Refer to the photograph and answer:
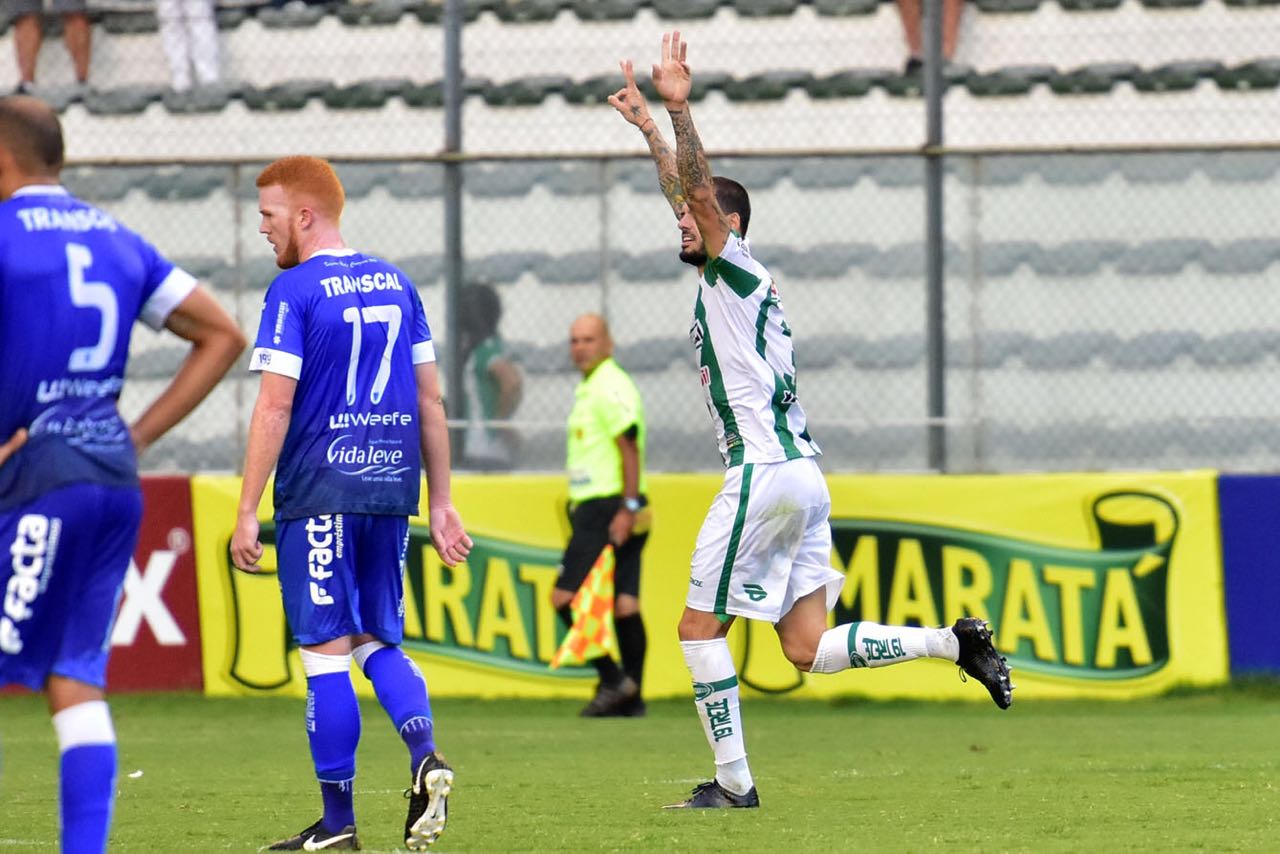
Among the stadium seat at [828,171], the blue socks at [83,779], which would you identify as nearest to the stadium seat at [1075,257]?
the stadium seat at [828,171]

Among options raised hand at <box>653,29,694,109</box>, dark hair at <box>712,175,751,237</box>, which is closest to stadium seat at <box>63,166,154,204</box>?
dark hair at <box>712,175,751,237</box>

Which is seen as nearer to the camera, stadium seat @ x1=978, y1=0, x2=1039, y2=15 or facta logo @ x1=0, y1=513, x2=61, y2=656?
facta logo @ x1=0, y1=513, x2=61, y2=656

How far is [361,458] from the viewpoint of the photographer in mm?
6465

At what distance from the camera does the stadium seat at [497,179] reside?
1275 cm

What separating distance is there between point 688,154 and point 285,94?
7.94m

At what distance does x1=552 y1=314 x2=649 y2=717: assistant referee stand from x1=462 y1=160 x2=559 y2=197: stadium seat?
1.24 metres

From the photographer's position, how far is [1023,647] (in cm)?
1191

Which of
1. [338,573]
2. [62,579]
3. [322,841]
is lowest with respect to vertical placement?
[322,841]

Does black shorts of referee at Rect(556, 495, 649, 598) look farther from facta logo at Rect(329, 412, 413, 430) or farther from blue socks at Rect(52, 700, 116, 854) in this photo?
blue socks at Rect(52, 700, 116, 854)

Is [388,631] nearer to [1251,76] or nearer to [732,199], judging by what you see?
[732,199]

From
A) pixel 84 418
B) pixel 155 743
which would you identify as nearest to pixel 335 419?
pixel 84 418

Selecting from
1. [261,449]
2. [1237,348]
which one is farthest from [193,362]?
[1237,348]

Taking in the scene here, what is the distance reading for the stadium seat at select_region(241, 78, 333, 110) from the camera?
14.5 metres

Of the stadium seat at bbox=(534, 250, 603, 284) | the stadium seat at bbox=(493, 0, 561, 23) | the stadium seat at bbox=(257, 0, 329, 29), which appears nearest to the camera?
the stadium seat at bbox=(534, 250, 603, 284)
